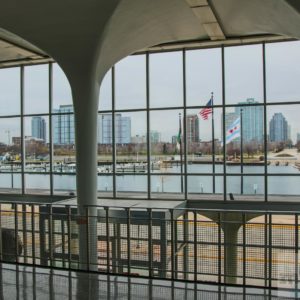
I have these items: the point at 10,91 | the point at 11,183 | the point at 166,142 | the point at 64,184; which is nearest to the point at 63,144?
the point at 64,184

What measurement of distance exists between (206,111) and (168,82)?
2.02 meters

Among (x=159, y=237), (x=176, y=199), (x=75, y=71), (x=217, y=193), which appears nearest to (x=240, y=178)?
(x=217, y=193)

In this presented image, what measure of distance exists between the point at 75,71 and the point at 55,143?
8333 mm

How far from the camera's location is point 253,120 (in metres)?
16.8

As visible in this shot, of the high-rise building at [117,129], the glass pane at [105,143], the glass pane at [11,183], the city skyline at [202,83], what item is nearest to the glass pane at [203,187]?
the city skyline at [202,83]


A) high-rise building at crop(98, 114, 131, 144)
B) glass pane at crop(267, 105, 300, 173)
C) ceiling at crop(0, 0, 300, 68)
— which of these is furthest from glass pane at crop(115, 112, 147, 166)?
glass pane at crop(267, 105, 300, 173)

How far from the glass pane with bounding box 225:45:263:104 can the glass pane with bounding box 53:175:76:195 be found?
807 centimetres

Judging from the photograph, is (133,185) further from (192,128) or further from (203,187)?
(192,128)

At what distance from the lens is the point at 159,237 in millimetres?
10492

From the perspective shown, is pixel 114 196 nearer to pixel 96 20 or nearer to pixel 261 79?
pixel 261 79

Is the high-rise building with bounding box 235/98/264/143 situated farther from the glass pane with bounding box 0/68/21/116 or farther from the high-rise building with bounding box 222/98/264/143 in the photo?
the glass pane with bounding box 0/68/21/116

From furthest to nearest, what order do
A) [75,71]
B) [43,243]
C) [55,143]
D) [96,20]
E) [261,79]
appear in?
[55,143] < [261,79] < [43,243] < [75,71] < [96,20]

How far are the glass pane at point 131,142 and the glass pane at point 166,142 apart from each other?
46cm

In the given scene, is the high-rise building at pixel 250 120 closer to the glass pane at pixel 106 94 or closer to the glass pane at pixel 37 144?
the glass pane at pixel 106 94
